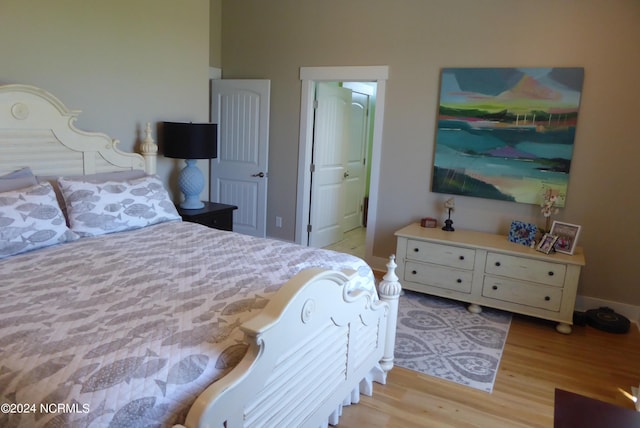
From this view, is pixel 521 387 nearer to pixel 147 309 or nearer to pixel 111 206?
pixel 147 309

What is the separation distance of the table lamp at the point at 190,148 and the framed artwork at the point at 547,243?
9.11 feet

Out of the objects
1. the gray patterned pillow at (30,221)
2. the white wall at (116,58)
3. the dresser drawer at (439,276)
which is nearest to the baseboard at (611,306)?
the dresser drawer at (439,276)

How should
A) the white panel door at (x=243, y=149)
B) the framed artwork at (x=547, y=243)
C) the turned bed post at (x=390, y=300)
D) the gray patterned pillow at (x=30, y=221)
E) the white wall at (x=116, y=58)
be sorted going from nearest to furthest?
the gray patterned pillow at (x=30, y=221)
the turned bed post at (x=390, y=300)
the white wall at (x=116, y=58)
the framed artwork at (x=547, y=243)
the white panel door at (x=243, y=149)

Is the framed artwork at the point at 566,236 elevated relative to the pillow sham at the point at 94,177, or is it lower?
lower

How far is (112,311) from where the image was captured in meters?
1.69

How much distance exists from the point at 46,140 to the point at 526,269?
3.51 meters

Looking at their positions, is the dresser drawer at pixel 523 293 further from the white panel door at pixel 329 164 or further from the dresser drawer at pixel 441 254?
the white panel door at pixel 329 164

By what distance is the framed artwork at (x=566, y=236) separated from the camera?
3.49 meters

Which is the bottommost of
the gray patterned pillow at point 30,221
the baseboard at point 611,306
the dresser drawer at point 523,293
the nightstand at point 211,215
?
the baseboard at point 611,306

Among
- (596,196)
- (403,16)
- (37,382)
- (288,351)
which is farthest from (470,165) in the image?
(37,382)

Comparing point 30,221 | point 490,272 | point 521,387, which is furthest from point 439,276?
point 30,221

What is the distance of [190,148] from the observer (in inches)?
149

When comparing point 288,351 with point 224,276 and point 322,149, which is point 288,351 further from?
point 322,149

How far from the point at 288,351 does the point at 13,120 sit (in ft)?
7.77
